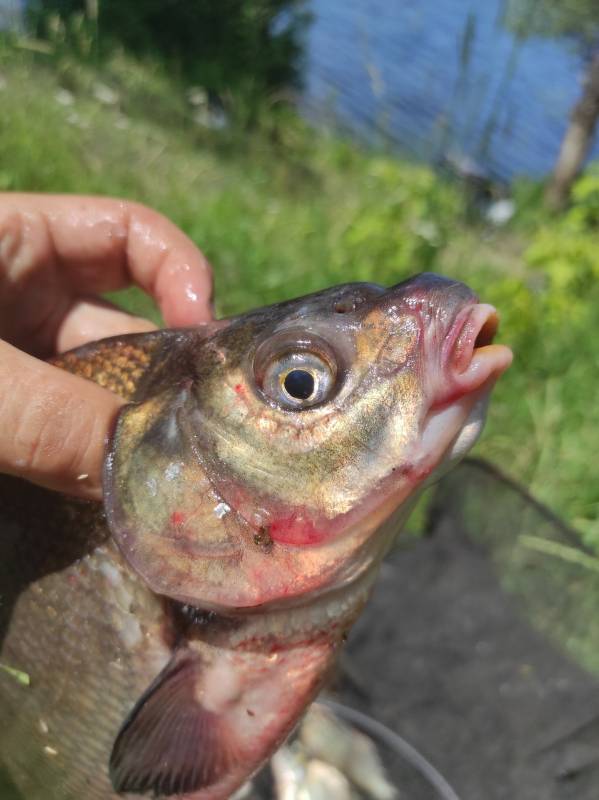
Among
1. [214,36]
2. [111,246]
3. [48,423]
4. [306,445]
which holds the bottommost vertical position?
[214,36]

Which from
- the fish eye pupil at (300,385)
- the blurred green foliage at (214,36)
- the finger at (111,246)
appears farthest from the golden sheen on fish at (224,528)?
the blurred green foliage at (214,36)

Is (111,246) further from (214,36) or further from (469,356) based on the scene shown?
(214,36)

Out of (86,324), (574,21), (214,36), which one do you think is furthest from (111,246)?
(214,36)

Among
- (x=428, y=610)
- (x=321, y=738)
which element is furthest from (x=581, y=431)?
(x=321, y=738)

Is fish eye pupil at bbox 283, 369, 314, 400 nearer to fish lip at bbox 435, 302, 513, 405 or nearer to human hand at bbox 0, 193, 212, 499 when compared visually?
fish lip at bbox 435, 302, 513, 405

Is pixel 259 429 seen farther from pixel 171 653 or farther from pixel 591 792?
pixel 591 792

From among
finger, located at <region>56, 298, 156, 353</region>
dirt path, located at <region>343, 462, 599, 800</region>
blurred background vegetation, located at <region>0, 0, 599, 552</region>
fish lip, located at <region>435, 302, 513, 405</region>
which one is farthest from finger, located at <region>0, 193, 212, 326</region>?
blurred background vegetation, located at <region>0, 0, 599, 552</region>

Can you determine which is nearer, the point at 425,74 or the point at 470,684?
the point at 470,684
